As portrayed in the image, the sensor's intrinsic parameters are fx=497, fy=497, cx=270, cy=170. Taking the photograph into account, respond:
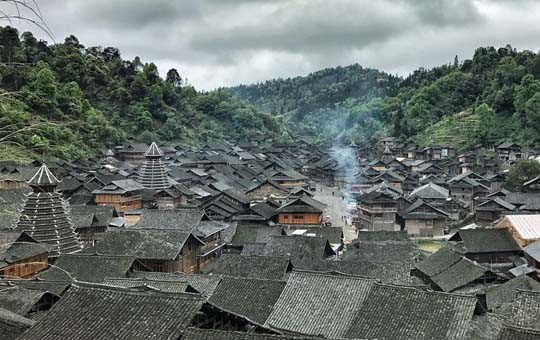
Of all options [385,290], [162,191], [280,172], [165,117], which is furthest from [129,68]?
[385,290]

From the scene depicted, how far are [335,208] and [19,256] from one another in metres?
42.1

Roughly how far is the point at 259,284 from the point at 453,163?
206 feet

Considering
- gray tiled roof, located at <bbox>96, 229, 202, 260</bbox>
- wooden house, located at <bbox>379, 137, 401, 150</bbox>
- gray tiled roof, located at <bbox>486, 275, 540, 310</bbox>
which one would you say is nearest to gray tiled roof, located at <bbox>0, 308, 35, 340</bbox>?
gray tiled roof, located at <bbox>96, 229, 202, 260</bbox>

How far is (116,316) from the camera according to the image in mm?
11898

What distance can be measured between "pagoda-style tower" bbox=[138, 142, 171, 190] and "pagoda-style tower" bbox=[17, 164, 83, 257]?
22.3m

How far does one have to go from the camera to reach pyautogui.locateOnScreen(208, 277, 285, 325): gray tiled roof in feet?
65.2

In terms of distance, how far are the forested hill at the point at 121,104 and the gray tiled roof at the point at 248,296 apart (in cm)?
4492

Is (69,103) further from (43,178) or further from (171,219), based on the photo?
(43,178)

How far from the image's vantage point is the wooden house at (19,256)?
25842mm

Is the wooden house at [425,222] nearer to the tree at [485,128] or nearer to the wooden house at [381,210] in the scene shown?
the wooden house at [381,210]

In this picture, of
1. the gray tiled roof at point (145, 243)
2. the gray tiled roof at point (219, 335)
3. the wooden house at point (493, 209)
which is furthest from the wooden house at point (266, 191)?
the gray tiled roof at point (219, 335)

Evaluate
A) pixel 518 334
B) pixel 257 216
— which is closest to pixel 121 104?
pixel 257 216

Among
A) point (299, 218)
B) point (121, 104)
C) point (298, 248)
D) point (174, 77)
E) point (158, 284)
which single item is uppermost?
point (174, 77)

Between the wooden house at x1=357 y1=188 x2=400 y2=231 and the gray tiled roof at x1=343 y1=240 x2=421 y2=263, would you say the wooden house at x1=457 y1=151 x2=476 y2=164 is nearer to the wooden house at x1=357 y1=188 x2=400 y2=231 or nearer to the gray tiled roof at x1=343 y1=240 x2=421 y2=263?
the wooden house at x1=357 y1=188 x2=400 y2=231
